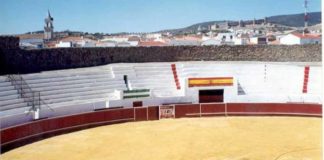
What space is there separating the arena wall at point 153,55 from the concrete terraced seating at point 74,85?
1.68 m

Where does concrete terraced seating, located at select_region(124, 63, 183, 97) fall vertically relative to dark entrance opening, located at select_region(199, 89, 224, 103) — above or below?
above

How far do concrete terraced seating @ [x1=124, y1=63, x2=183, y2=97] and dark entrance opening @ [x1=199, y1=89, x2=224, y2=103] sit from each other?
166cm

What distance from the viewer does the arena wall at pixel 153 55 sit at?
29781 millimetres

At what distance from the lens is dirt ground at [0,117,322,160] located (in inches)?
663

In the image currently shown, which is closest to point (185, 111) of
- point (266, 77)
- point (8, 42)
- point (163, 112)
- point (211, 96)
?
point (163, 112)

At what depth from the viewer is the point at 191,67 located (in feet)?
105

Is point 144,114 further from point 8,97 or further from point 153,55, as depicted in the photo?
point 153,55

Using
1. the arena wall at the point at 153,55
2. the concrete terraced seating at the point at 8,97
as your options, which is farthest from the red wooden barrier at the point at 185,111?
the arena wall at the point at 153,55

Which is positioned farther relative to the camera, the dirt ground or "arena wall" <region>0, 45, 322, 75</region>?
"arena wall" <region>0, 45, 322, 75</region>

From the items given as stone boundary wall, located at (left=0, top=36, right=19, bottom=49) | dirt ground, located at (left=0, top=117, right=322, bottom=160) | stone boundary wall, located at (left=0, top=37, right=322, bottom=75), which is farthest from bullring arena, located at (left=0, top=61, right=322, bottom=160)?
stone boundary wall, located at (left=0, top=36, right=19, bottom=49)

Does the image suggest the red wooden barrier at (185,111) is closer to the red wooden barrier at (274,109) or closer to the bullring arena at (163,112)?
the bullring arena at (163,112)

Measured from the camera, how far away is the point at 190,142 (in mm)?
19172

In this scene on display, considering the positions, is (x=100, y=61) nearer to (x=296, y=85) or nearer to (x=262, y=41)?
(x=296, y=85)

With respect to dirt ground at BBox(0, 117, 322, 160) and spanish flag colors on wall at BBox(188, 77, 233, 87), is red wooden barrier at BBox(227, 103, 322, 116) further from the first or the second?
spanish flag colors on wall at BBox(188, 77, 233, 87)
